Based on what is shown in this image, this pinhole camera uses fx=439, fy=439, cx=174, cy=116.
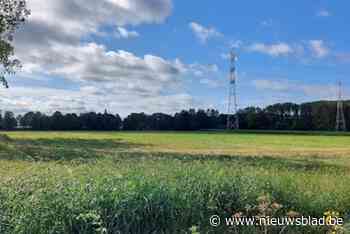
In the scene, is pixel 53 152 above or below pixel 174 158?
below

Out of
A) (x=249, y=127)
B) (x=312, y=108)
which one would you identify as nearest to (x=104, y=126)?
(x=249, y=127)

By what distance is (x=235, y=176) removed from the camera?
7.77 metres

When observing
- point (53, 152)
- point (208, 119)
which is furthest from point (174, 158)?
point (208, 119)

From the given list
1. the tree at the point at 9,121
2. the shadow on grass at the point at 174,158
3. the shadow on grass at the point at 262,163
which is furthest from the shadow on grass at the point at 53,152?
the tree at the point at 9,121

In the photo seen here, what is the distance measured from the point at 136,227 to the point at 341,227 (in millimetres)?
2626

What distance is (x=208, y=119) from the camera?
5034 inches

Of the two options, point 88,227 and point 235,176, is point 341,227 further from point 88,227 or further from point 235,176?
point 88,227

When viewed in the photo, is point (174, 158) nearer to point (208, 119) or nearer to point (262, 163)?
point (262, 163)

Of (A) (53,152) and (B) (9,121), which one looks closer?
(A) (53,152)

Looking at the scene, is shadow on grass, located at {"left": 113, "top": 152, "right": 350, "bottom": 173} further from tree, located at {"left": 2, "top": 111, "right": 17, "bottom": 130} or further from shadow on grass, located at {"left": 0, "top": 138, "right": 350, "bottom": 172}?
tree, located at {"left": 2, "top": 111, "right": 17, "bottom": 130}

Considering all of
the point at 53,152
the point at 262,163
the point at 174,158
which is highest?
the point at 174,158

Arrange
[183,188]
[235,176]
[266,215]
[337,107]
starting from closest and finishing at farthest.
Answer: [266,215]
[183,188]
[235,176]
[337,107]

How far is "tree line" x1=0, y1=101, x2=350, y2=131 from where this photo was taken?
10838 centimetres

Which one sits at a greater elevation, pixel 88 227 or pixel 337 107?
pixel 337 107
